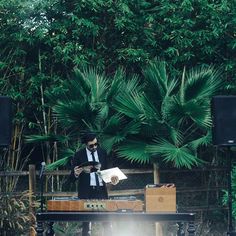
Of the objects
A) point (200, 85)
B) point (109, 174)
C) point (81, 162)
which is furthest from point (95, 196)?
point (200, 85)

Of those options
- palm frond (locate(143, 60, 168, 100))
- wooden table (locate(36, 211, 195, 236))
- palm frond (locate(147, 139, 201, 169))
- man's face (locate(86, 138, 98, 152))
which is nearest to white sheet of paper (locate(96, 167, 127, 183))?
wooden table (locate(36, 211, 195, 236))

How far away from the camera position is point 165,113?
11695 mm

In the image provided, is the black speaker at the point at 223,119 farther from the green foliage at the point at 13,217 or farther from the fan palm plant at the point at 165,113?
the green foliage at the point at 13,217

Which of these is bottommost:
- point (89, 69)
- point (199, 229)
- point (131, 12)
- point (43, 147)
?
point (199, 229)

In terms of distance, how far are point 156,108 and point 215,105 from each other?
7.20 ft

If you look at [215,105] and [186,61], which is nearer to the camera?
[215,105]

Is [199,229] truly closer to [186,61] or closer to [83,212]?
[186,61]

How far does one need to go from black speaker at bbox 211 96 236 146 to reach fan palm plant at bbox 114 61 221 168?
1.83 metres

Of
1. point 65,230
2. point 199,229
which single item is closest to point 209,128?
point 199,229

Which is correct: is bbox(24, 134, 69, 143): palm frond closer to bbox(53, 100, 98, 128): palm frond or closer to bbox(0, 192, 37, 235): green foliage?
bbox(53, 100, 98, 128): palm frond

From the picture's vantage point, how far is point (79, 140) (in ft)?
39.9

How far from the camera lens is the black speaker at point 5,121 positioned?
9648mm

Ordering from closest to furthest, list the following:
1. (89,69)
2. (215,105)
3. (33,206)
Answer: (215,105) → (33,206) → (89,69)

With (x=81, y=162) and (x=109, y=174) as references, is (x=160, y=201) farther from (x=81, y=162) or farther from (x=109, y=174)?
(x=81, y=162)
